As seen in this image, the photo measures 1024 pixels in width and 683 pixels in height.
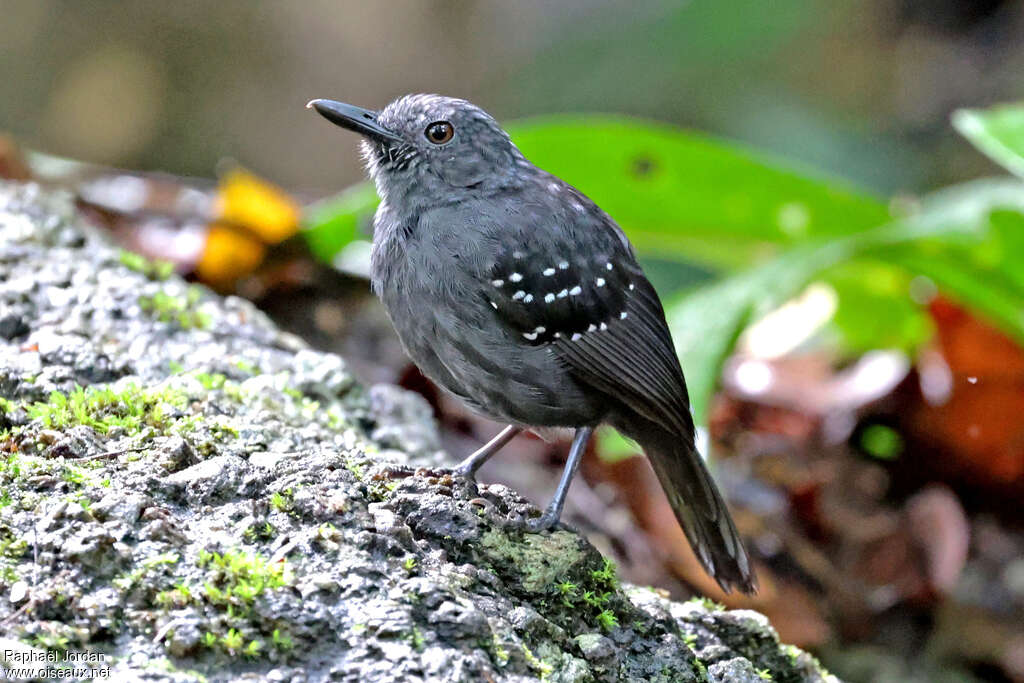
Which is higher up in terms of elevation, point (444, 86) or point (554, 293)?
point (444, 86)

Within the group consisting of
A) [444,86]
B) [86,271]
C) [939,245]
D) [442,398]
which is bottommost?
[86,271]

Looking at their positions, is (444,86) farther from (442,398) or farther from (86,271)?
(86,271)

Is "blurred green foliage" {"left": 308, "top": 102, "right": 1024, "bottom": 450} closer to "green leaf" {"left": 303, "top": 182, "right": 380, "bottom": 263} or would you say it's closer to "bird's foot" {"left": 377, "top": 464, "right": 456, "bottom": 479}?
"green leaf" {"left": 303, "top": 182, "right": 380, "bottom": 263}

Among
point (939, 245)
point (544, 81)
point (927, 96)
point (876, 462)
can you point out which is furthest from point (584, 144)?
point (927, 96)

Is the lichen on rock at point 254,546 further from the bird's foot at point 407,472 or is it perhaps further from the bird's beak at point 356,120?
the bird's beak at point 356,120

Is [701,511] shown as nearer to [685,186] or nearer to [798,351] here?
[685,186]

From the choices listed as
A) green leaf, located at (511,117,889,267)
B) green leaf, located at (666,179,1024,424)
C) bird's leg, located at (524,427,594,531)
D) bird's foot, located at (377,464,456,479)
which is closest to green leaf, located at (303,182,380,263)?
green leaf, located at (511,117,889,267)

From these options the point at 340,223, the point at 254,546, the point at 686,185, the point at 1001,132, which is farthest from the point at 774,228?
the point at 254,546
